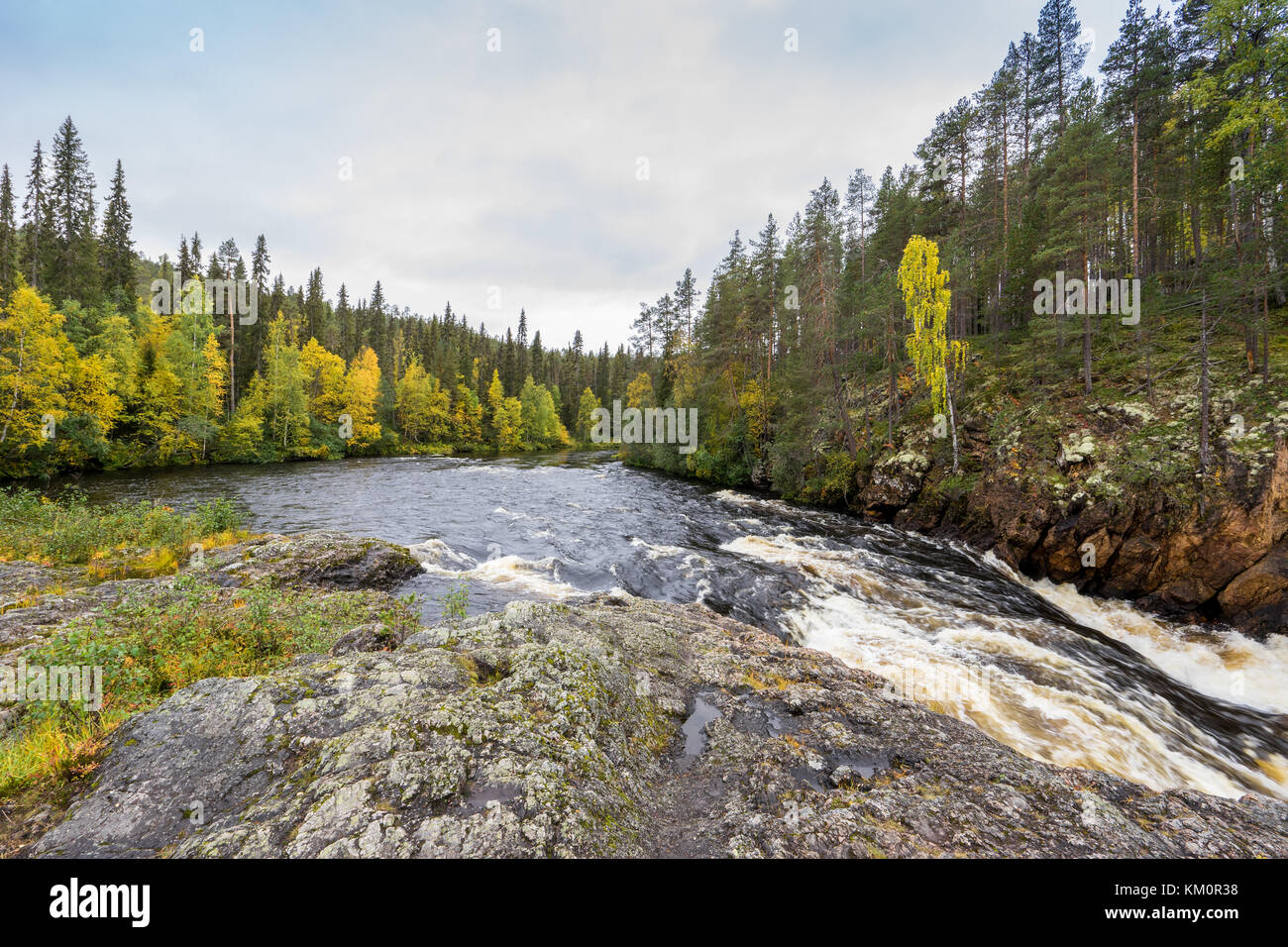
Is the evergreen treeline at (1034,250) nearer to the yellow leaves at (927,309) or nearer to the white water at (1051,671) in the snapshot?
the yellow leaves at (927,309)

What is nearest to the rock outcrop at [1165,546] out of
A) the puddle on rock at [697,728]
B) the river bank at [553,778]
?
the river bank at [553,778]

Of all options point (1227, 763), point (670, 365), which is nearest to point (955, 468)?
point (1227, 763)

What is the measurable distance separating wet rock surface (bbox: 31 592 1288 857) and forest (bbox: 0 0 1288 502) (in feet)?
52.1

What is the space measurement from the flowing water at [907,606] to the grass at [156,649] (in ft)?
10.5

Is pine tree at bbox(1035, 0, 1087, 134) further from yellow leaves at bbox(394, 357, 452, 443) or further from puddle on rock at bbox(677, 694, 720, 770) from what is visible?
yellow leaves at bbox(394, 357, 452, 443)

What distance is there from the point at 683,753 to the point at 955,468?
2163 cm

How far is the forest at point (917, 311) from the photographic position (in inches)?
719

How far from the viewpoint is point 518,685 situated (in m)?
5.05

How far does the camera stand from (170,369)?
37.1 m

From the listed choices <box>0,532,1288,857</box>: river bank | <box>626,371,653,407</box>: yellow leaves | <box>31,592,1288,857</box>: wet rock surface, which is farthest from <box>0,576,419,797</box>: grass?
<box>626,371,653,407</box>: yellow leaves

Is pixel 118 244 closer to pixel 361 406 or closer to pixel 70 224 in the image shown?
pixel 70 224

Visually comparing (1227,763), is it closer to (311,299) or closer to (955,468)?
(955,468)

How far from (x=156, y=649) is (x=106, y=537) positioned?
9.76 metres

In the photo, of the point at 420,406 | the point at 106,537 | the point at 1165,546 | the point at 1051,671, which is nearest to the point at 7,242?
the point at 420,406
